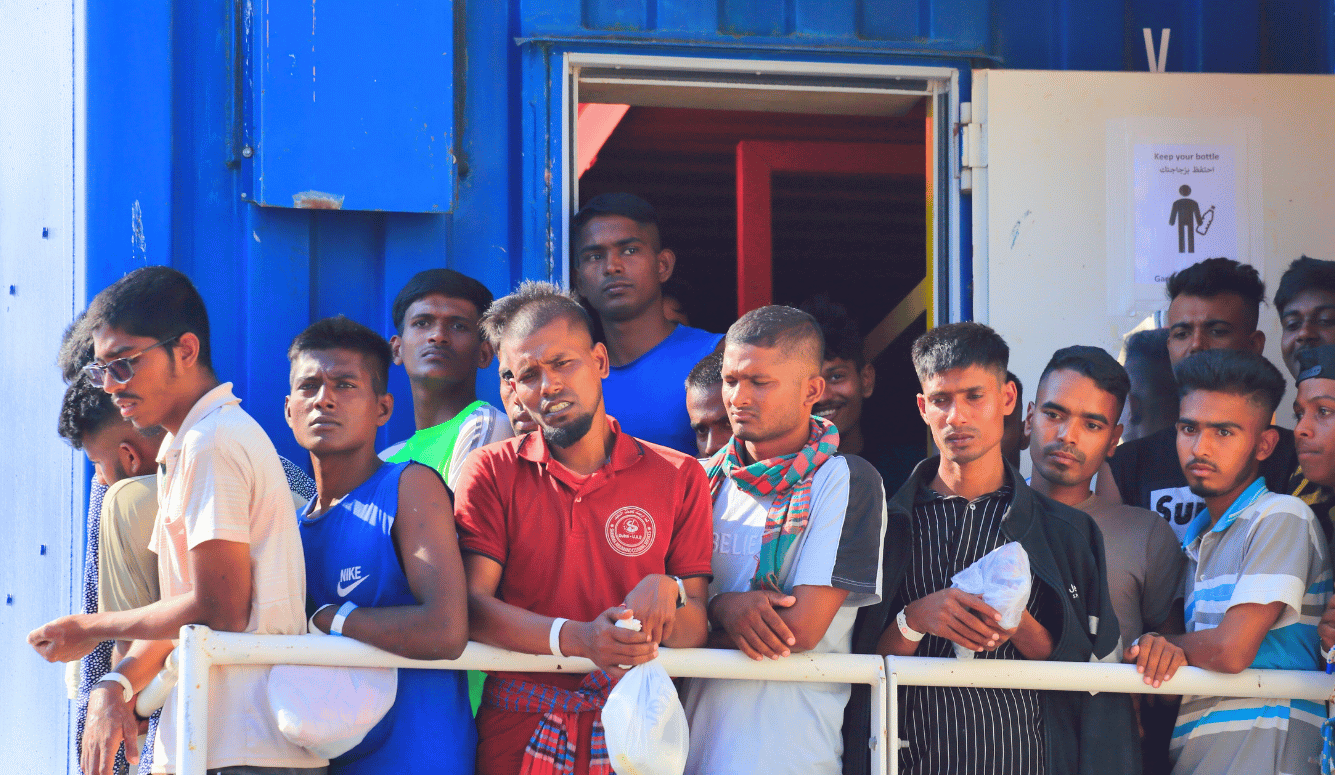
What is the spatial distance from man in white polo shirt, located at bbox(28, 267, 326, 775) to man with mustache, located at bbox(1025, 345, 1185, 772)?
6.15 ft

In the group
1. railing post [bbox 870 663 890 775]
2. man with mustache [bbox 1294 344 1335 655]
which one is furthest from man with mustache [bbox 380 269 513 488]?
man with mustache [bbox 1294 344 1335 655]

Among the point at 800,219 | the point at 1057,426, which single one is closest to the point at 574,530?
the point at 1057,426

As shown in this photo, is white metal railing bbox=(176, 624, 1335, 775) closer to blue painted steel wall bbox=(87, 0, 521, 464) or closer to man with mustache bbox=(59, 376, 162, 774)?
man with mustache bbox=(59, 376, 162, 774)

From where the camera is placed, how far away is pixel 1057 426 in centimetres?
340

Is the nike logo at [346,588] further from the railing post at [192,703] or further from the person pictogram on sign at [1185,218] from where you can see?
the person pictogram on sign at [1185,218]

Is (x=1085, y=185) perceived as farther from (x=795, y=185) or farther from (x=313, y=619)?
(x=313, y=619)

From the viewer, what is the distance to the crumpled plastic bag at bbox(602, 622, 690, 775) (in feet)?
8.04

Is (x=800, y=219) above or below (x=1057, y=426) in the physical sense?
above

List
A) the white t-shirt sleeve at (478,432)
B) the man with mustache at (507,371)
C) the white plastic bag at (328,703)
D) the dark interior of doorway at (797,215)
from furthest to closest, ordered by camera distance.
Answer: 1. the dark interior of doorway at (797,215)
2. the white t-shirt sleeve at (478,432)
3. the man with mustache at (507,371)
4. the white plastic bag at (328,703)

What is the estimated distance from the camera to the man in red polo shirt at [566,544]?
2.66 m

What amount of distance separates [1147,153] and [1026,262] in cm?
60

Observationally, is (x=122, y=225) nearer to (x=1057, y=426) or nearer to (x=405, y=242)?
(x=405, y=242)

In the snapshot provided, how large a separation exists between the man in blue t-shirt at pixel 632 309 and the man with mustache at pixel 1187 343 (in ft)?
4.27

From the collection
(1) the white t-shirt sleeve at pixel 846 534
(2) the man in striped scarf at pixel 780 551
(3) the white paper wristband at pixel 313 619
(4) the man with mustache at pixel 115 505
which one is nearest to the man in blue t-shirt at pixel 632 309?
(2) the man in striped scarf at pixel 780 551
